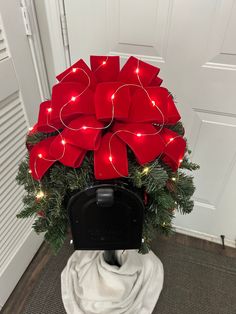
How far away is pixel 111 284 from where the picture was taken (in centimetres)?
93

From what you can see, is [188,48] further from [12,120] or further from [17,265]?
[17,265]

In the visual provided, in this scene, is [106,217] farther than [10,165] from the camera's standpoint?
No

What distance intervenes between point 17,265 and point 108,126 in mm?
981

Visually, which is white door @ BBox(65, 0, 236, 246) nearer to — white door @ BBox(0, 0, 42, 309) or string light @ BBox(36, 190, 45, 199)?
white door @ BBox(0, 0, 42, 309)

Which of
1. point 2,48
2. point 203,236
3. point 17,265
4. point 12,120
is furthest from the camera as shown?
point 203,236

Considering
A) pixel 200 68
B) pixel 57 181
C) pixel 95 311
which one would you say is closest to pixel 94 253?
pixel 95 311

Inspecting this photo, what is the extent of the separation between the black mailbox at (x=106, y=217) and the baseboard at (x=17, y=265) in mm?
657

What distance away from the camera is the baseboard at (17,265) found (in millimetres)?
1098

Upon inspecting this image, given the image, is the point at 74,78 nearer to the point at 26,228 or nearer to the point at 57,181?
the point at 57,181

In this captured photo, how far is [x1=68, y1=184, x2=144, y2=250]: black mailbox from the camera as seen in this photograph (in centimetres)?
53

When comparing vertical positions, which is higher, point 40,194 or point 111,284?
point 40,194

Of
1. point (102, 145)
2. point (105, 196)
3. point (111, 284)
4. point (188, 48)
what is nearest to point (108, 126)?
point (102, 145)

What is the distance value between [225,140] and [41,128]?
77 cm

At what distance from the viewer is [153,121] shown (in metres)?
0.55
